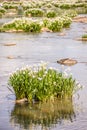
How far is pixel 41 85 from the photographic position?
1464 cm

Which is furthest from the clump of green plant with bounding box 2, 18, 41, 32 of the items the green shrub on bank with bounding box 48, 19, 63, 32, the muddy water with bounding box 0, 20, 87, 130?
the muddy water with bounding box 0, 20, 87, 130

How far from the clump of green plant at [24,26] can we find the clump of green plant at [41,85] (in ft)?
82.7

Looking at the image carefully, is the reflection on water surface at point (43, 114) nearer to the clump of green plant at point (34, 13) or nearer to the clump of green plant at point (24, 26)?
the clump of green plant at point (24, 26)

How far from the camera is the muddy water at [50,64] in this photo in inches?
501

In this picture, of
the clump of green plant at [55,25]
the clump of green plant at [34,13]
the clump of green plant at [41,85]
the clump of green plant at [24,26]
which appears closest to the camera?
the clump of green plant at [41,85]

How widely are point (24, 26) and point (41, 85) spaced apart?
2648cm

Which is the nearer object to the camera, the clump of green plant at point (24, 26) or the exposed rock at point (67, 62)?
the exposed rock at point (67, 62)

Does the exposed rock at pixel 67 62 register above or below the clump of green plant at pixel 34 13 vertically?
above

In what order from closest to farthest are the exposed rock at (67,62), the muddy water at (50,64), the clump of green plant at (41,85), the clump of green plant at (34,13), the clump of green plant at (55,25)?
the muddy water at (50,64) < the clump of green plant at (41,85) < the exposed rock at (67,62) < the clump of green plant at (55,25) < the clump of green plant at (34,13)

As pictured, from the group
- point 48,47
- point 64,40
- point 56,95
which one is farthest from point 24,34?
point 56,95

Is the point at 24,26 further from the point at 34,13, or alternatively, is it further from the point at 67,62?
the point at 34,13

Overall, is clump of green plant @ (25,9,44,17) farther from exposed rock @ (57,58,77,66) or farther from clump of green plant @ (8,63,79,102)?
clump of green plant @ (8,63,79,102)

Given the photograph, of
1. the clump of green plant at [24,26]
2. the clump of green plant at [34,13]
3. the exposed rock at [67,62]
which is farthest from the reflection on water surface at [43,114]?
the clump of green plant at [34,13]

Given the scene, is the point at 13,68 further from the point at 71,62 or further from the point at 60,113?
the point at 60,113
